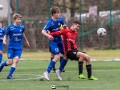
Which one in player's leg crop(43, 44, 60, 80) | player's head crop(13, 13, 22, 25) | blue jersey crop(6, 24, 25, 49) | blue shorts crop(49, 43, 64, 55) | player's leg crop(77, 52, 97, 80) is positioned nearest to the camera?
player's leg crop(77, 52, 97, 80)

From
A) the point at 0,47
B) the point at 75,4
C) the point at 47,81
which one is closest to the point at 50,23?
the point at 47,81

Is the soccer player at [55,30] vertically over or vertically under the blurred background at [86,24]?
over

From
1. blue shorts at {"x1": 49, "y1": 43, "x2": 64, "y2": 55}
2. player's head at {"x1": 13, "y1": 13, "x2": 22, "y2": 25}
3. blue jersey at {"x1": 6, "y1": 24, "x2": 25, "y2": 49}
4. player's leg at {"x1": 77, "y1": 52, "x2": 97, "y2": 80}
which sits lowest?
player's leg at {"x1": 77, "y1": 52, "x2": 97, "y2": 80}

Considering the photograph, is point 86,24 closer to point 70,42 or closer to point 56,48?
point 56,48

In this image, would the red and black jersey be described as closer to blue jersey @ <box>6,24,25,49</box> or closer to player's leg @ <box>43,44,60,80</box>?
player's leg @ <box>43,44,60,80</box>

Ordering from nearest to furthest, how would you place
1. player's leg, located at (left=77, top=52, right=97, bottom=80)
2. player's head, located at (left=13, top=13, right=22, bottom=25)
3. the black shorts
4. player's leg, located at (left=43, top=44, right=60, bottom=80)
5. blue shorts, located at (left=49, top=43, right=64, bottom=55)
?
player's leg, located at (left=77, top=52, right=97, bottom=80) → the black shorts → player's leg, located at (left=43, top=44, right=60, bottom=80) → blue shorts, located at (left=49, top=43, right=64, bottom=55) → player's head, located at (left=13, top=13, right=22, bottom=25)

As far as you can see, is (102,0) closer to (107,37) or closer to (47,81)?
(107,37)

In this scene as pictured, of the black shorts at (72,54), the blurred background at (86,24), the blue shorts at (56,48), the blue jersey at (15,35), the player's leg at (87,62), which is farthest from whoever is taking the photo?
the blurred background at (86,24)

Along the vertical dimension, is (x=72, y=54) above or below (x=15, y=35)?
below

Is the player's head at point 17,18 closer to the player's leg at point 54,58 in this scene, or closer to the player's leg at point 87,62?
the player's leg at point 54,58

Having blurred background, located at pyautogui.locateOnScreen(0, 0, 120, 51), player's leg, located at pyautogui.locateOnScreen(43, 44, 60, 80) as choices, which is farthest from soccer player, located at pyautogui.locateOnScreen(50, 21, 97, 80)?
blurred background, located at pyautogui.locateOnScreen(0, 0, 120, 51)

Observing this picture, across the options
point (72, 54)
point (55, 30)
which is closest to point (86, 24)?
point (55, 30)

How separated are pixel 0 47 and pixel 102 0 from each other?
A: 17.0 metres

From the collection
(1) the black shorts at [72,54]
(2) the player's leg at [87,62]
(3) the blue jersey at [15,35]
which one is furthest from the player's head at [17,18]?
(2) the player's leg at [87,62]
